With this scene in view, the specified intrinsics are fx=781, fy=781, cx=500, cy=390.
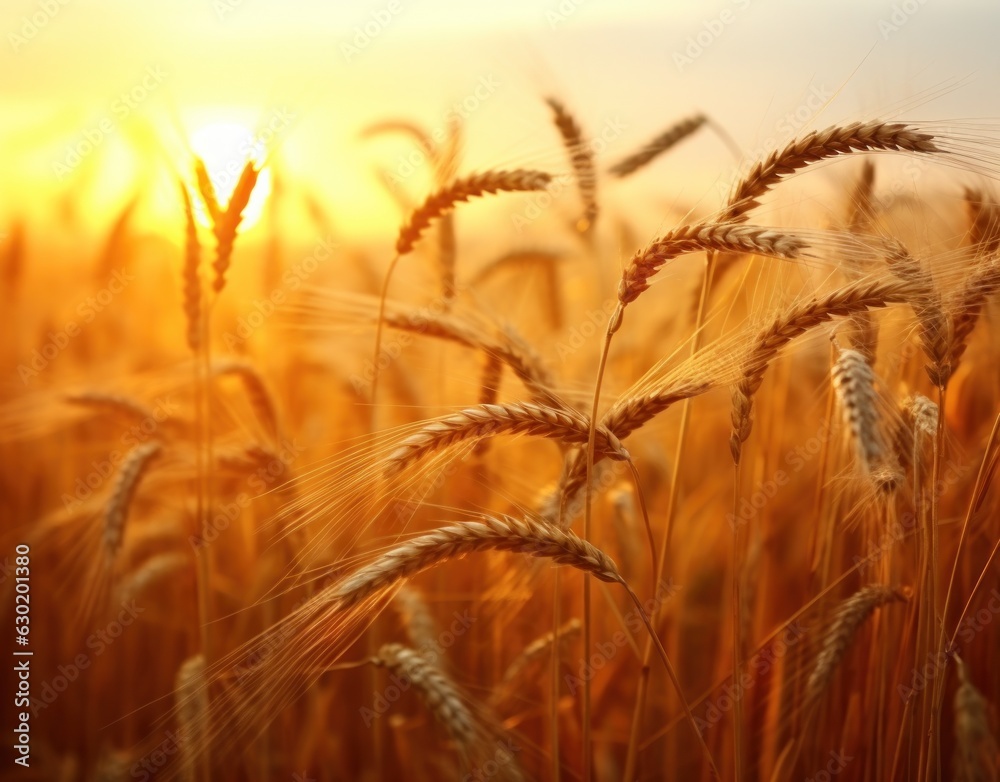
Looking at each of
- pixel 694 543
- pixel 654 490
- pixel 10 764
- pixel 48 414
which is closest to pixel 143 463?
pixel 48 414

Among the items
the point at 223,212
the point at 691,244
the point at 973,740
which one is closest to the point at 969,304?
the point at 691,244

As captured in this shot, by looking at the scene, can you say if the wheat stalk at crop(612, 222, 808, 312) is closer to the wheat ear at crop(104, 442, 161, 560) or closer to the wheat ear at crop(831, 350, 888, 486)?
the wheat ear at crop(831, 350, 888, 486)

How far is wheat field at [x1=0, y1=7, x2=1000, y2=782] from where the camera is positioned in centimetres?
115

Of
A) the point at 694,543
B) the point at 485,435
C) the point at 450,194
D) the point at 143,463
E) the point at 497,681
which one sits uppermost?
the point at 450,194

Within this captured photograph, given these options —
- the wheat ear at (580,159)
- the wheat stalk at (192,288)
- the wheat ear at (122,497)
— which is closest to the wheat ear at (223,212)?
the wheat stalk at (192,288)

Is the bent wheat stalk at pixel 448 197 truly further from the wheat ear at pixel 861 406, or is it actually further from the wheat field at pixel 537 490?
the wheat ear at pixel 861 406

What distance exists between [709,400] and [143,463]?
1623 millimetres

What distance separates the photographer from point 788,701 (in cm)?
156

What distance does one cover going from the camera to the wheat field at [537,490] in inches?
45.4

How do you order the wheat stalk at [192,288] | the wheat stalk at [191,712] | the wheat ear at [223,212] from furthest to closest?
1. the wheat stalk at [192,288]
2. the wheat ear at [223,212]
3. the wheat stalk at [191,712]

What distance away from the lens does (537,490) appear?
6.51 ft

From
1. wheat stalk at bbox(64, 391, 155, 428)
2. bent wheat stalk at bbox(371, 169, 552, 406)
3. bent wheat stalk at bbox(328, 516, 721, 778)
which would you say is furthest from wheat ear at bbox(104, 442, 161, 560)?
bent wheat stalk at bbox(328, 516, 721, 778)

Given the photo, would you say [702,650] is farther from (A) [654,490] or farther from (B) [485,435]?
(B) [485,435]

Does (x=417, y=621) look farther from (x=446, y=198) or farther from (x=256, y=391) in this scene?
(x=446, y=198)
